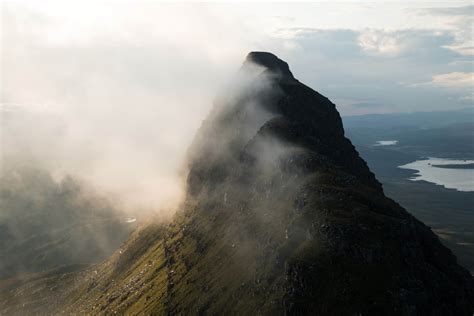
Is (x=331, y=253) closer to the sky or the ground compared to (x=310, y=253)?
closer to the sky

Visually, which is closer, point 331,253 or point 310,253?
point 331,253

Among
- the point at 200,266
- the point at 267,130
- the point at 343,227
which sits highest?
the point at 267,130

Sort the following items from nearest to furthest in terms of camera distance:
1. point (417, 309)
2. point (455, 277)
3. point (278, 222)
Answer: point (417, 309) → point (455, 277) → point (278, 222)

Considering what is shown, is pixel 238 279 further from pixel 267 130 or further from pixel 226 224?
pixel 267 130

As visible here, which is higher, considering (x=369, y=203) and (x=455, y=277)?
(x=369, y=203)

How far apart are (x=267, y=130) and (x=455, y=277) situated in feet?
294

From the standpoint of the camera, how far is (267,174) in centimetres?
17875

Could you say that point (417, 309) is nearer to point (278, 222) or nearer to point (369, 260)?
point (369, 260)

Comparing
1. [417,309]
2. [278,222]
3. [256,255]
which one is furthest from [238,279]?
[417,309]

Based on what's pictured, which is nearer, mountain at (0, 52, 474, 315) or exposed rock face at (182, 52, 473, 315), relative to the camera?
exposed rock face at (182, 52, 473, 315)

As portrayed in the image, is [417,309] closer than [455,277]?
Yes

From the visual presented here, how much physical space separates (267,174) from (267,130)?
21835 millimetres

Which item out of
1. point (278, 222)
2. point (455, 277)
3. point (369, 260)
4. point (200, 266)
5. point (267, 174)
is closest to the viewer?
point (369, 260)

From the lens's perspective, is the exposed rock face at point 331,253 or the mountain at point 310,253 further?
the mountain at point 310,253
